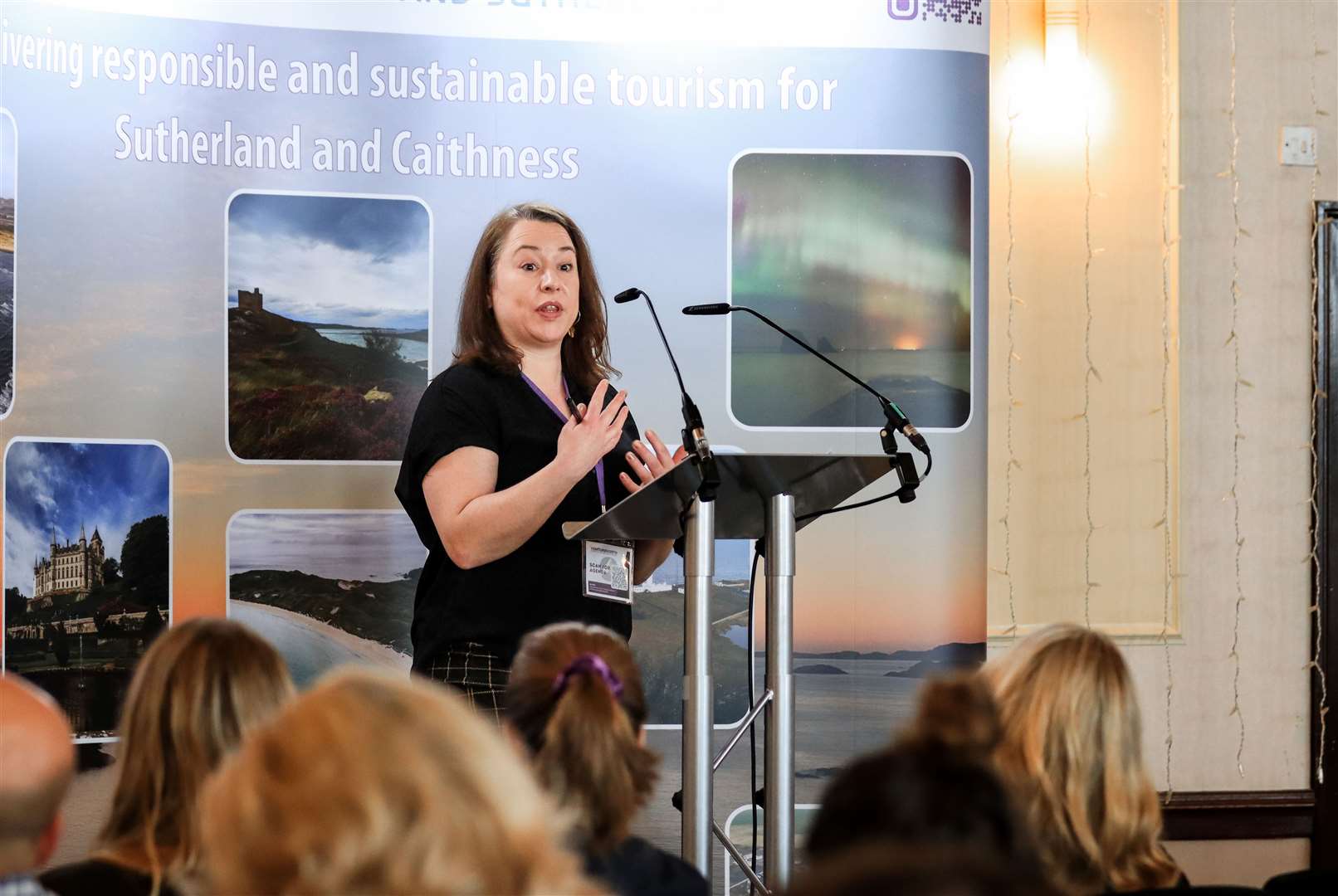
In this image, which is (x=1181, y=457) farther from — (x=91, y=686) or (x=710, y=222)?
(x=91, y=686)

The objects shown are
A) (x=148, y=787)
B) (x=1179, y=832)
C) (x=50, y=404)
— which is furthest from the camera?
(x=1179, y=832)

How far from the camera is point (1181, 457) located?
4203mm

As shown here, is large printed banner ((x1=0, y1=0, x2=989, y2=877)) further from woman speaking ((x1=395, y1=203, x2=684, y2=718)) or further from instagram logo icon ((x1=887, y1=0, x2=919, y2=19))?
woman speaking ((x1=395, y1=203, x2=684, y2=718))

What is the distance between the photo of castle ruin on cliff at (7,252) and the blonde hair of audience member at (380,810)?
9.52 feet

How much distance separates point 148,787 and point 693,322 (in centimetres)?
224

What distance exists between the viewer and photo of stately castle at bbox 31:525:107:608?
3447 mm

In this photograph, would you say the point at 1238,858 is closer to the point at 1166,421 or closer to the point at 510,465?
the point at 1166,421

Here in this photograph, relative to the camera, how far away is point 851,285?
3637 millimetres

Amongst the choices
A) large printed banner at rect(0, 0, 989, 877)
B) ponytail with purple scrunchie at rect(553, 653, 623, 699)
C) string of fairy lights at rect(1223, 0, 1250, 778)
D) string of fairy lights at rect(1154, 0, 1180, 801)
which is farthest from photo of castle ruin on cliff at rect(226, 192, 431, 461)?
string of fairy lights at rect(1223, 0, 1250, 778)

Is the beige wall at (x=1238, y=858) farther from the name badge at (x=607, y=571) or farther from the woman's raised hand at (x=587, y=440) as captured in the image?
the woman's raised hand at (x=587, y=440)

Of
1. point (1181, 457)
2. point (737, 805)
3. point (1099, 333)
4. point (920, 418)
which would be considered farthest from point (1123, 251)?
point (737, 805)

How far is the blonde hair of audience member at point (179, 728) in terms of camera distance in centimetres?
165

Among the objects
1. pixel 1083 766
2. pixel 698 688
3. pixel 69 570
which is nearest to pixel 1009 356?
pixel 698 688

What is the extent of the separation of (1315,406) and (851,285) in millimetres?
1653
